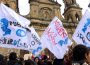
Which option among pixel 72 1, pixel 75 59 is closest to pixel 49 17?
pixel 72 1

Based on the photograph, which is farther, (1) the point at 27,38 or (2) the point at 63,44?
(2) the point at 63,44

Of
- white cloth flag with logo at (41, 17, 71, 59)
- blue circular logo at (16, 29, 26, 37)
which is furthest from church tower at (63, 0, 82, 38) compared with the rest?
blue circular logo at (16, 29, 26, 37)

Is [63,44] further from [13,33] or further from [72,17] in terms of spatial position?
[72,17]

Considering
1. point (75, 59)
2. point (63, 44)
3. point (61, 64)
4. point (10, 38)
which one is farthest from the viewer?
point (63, 44)

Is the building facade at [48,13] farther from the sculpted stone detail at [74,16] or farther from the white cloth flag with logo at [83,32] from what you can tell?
the white cloth flag with logo at [83,32]

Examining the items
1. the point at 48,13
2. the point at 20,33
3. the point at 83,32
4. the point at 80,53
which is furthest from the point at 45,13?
the point at 80,53

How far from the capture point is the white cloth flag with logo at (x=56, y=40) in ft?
31.5

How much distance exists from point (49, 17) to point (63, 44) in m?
19.5

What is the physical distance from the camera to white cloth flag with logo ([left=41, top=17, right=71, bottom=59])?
961 cm

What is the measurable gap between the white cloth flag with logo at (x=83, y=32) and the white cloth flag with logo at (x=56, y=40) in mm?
610

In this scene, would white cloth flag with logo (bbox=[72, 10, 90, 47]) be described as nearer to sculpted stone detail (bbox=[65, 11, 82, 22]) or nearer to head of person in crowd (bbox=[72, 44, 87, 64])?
head of person in crowd (bbox=[72, 44, 87, 64])

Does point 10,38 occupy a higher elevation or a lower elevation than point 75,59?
lower

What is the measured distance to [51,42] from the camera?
10.1 metres

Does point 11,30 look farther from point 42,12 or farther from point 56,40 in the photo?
point 42,12
